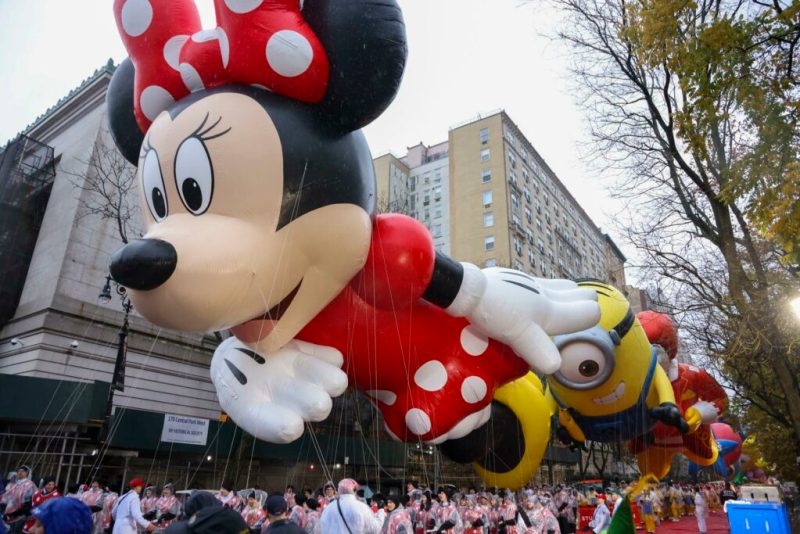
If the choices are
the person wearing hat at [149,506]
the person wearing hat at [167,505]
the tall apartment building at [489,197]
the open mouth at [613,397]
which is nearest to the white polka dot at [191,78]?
the open mouth at [613,397]

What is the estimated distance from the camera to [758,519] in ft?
21.5

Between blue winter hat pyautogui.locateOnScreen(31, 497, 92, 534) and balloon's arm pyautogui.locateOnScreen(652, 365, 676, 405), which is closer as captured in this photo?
blue winter hat pyautogui.locateOnScreen(31, 497, 92, 534)

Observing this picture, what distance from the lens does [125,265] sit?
3.96 m

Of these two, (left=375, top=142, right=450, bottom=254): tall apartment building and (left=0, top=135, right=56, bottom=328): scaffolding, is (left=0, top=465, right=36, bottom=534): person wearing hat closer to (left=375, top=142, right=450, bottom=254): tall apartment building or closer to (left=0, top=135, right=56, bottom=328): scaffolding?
(left=0, top=135, right=56, bottom=328): scaffolding

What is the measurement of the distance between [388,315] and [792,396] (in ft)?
25.4

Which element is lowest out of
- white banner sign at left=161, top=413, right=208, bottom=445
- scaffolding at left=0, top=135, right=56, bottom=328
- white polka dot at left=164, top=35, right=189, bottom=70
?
white banner sign at left=161, top=413, right=208, bottom=445

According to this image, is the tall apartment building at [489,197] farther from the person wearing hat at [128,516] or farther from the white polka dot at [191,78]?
the white polka dot at [191,78]

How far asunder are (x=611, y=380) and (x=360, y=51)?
20.4ft

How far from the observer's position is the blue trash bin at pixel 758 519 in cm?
638

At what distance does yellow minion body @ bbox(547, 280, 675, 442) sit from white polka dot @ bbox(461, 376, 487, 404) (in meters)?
2.10

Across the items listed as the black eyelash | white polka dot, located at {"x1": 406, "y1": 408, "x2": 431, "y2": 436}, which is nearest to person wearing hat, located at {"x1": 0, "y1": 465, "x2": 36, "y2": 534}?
white polka dot, located at {"x1": 406, "y1": 408, "x2": 431, "y2": 436}

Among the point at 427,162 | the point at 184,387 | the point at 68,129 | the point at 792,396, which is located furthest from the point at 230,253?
the point at 427,162

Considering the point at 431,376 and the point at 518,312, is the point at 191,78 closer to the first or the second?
the point at 431,376

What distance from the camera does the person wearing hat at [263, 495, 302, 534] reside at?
3.34 meters
